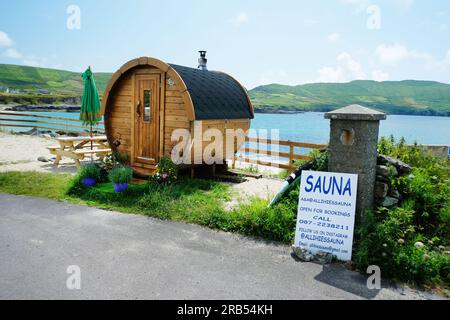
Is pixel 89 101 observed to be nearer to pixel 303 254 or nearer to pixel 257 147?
pixel 257 147

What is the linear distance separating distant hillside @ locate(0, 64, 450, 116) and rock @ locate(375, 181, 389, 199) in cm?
12107

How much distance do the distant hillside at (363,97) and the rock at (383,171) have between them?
12095 cm

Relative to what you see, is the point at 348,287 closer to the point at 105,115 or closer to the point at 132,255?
the point at 132,255

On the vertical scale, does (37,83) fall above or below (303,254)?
above

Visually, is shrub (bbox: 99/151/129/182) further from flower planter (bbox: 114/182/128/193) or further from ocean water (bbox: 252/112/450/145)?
ocean water (bbox: 252/112/450/145)

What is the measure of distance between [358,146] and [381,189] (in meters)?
0.88

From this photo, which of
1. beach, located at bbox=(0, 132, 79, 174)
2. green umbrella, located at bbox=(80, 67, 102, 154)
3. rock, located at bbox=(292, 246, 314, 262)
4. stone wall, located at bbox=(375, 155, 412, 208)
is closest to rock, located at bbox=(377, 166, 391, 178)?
stone wall, located at bbox=(375, 155, 412, 208)

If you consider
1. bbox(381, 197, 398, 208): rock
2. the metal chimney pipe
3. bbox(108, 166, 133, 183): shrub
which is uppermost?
the metal chimney pipe

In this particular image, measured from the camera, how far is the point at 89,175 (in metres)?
9.99

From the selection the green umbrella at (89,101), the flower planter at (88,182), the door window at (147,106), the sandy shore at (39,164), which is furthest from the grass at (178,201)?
the green umbrella at (89,101)

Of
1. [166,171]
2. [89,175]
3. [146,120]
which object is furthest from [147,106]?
[89,175]

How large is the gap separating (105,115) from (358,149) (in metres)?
8.37

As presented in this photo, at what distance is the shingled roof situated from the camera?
9953mm

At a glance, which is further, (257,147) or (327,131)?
(327,131)
